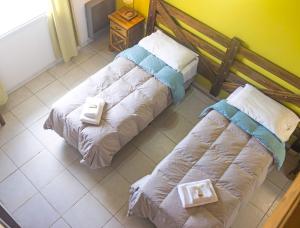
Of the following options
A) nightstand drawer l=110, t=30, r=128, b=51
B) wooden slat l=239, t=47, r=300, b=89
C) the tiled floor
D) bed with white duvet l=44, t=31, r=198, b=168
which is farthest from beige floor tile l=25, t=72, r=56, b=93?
wooden slat l=239, t=47, r=300, b=89

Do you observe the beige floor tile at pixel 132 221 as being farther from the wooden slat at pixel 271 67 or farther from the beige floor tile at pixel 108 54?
the beige floor tile at pixel 108 54

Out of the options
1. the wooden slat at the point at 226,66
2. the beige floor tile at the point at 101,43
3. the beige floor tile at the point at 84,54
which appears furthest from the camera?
the beige floor tile at the point at 101,43

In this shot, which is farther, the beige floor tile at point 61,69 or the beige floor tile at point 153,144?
the beige floor tile at point 61,69

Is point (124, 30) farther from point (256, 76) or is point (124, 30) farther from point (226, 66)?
point (256, 76)

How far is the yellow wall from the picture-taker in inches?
122

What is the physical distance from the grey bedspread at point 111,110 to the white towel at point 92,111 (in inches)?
2.0

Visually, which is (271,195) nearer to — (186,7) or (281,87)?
(281,87)

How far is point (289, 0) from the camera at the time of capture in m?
2.97

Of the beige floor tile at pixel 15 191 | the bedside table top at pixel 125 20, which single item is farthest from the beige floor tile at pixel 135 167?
the bedside table top at pixel 125 20

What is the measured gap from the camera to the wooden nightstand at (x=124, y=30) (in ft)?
14.0

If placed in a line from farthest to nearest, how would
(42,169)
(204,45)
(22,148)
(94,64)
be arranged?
(94,64) < (204,45) < (22,148) < (42,169)

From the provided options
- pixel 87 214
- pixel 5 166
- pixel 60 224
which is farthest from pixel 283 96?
pixel 5 166

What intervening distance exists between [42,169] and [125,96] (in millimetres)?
1172

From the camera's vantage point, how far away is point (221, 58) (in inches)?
151
